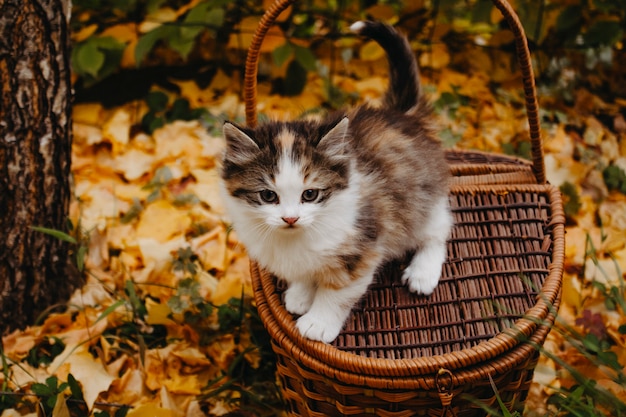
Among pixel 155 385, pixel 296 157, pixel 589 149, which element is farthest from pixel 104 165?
pixel 589 149

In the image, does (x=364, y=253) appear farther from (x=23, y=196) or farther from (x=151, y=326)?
(x=23, y=196)

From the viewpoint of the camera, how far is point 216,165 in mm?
1836

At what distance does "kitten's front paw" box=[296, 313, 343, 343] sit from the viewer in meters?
1.54

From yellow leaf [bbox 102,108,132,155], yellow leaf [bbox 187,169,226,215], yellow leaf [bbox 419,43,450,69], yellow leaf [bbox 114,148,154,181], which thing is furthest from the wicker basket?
yellow leaf [bbox 419,43,450,69]

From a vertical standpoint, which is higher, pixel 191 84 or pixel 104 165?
pixel 191 84

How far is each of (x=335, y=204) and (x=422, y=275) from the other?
0.34m

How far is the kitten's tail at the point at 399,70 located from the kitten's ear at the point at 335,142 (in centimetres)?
47

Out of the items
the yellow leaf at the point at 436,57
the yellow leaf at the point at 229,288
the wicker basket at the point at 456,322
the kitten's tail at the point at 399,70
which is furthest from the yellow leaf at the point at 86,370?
the yellow leaf at the point at 436,57

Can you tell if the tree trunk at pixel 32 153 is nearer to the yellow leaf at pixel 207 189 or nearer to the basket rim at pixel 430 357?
the yellow leaf at pixel 207 189

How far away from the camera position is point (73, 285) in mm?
2205

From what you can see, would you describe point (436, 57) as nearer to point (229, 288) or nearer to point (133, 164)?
point (133, 164)

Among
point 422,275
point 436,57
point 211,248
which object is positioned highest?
point 436,57

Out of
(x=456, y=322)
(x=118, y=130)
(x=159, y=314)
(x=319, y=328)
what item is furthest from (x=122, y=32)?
(x=456, y=322)

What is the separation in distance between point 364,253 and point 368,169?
0.24 metres
